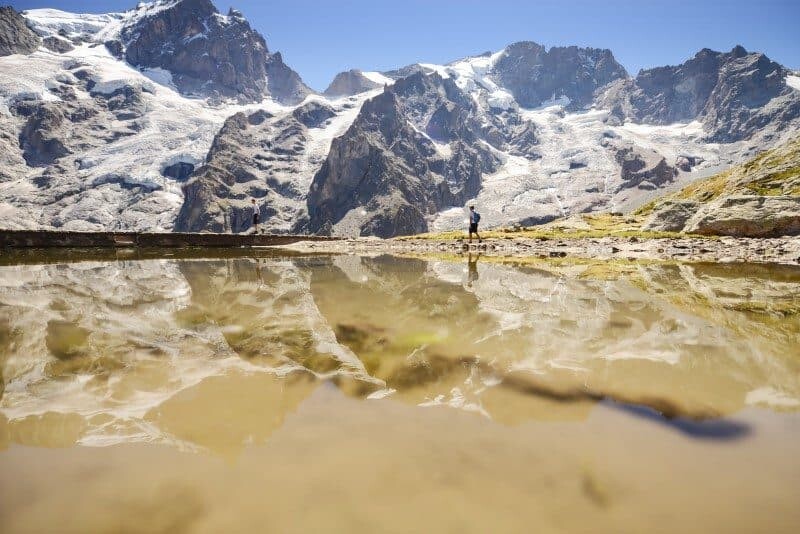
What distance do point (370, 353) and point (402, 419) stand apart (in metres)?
1.94

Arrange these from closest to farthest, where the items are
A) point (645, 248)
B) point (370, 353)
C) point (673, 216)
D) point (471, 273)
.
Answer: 1. point (370, 353)
2. point (471, 273)
3. point (645, 248)
4. point (673, 216)

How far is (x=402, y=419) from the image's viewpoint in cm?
376

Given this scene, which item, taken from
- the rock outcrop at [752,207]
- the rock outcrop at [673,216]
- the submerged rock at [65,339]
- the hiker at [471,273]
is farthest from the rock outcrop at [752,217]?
the submerged rock at [65,339]

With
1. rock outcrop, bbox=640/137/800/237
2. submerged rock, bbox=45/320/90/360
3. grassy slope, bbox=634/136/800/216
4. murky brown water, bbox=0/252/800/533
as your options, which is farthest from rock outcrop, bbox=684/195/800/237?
submerged rock, bbox=45/320/90/360

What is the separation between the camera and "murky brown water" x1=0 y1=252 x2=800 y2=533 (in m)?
2.59

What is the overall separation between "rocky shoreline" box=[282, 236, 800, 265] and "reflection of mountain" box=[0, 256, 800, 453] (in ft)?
25.8

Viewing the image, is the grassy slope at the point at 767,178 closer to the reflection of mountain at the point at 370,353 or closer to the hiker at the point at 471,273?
the hiker at the point at 471,273

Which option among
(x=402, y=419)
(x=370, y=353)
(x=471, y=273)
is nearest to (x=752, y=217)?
(x=471, y=273)

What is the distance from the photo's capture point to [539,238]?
86.2ft

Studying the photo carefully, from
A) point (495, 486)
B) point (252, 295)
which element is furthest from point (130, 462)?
point (252, 295)

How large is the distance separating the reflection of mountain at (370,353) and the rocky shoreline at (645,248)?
7856 millimetres

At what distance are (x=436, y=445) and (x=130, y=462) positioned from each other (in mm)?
2166

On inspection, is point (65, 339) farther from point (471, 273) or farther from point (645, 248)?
point (645, 248)

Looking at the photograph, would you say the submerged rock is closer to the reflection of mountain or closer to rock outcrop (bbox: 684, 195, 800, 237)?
the reflection of mountain
